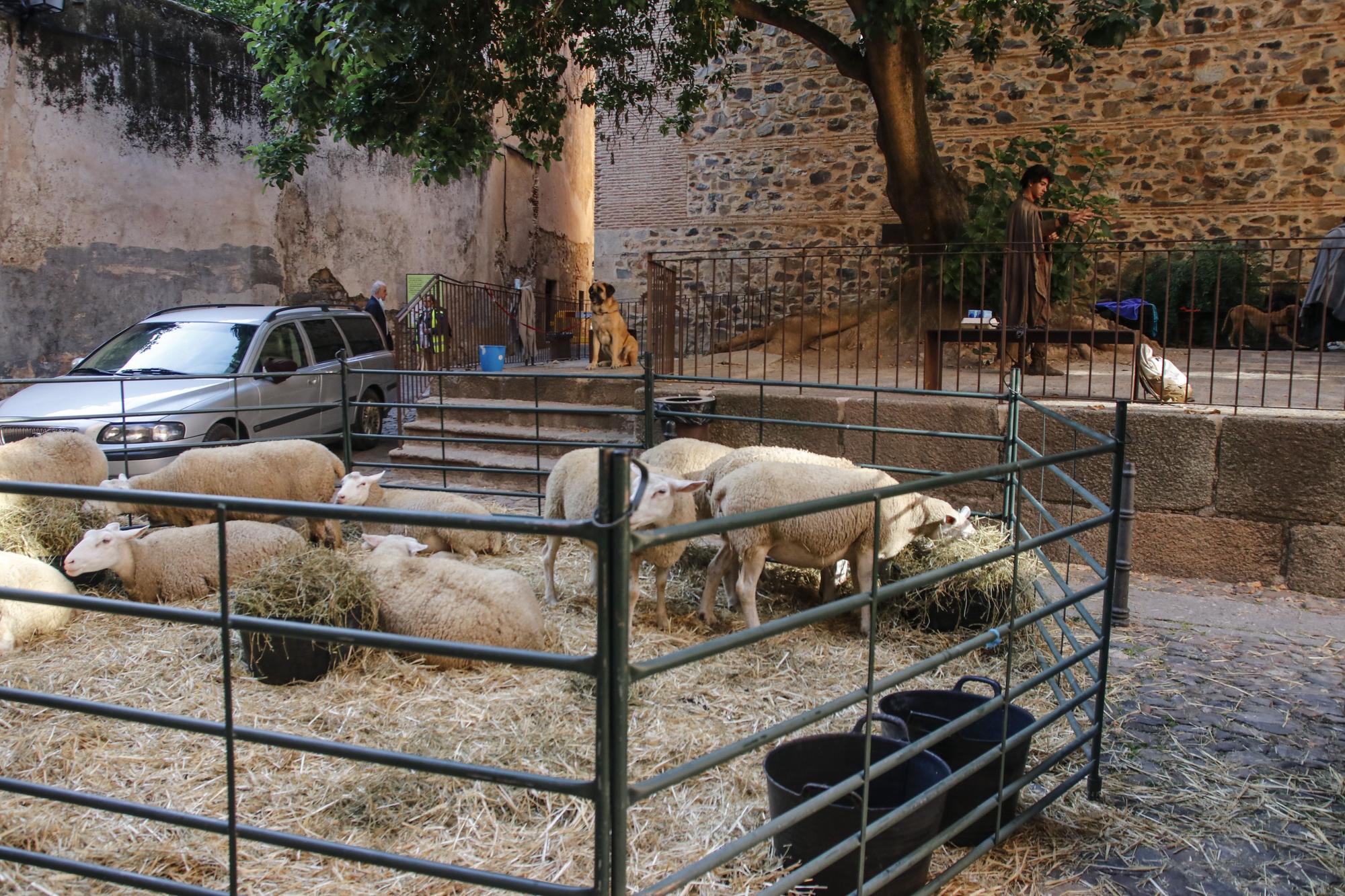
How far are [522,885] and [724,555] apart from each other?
3173mm

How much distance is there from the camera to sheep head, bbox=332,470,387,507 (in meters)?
6.12

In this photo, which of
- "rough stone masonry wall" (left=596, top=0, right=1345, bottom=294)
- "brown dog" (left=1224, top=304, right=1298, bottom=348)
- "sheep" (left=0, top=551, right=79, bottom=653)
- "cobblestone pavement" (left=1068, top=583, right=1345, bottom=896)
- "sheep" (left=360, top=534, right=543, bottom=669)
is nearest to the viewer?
"cobblestone pavement" (left=1068, top=583, right=1345, bottom=896)

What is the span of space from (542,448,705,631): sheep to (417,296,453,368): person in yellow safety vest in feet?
26.0

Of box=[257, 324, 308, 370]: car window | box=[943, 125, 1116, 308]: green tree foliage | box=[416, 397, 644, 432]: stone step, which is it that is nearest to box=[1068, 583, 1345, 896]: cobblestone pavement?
box=[416, 397, 644, 432]: stone step

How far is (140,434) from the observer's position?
7824 mm

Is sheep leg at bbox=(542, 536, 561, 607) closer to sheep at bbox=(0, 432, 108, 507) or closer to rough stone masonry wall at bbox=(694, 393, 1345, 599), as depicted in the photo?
rough stone masonry wall at bbox=(694, 393, 1345, 599)

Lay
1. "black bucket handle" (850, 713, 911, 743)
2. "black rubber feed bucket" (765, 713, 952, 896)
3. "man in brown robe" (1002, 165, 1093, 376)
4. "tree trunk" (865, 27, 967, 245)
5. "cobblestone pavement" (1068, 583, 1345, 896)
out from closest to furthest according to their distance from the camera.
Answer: "black rubber feed bucket" (765, 713, 952, 896) < "cobblestone pavement" (1068, 583, 1345, 896) < "black bucket handle" (850, 713, 911, 743) < "man in brown robe" (1002, 165, 1093, 376) < "tree trunk" (865, 27, 967, 245)

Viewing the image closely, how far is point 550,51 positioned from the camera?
9992mm

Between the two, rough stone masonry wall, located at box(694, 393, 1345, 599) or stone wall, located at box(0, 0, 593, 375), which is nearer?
rough stone masonry wall, located at box(694, 393, 1345, 599)

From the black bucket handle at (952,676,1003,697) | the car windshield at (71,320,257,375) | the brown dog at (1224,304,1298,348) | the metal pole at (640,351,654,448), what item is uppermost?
the brown dog at (1224,304,1298,348)

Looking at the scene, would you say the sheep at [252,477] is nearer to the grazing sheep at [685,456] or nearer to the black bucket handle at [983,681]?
the grazing sheep at [685,456]

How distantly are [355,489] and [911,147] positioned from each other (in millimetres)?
7491

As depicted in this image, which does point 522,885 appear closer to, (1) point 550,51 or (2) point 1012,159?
(1) point 550,51

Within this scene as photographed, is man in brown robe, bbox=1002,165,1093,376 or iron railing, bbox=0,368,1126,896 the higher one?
man in brown robe, bbox=1002,165,1093,376
